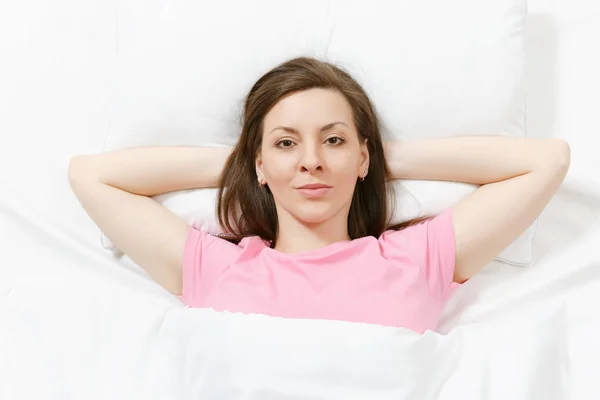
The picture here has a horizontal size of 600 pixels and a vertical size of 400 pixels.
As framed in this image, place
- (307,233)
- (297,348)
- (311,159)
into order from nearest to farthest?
(297,348) < (311,159) < (307,233)

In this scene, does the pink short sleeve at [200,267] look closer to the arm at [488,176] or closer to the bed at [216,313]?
the bed at [216,313]

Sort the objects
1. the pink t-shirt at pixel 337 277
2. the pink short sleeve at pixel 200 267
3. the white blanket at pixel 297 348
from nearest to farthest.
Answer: the white blanket at pixel 297 348, the pink t-shirt at pixel 337 277, the pink short sleeve at pixel 200 267

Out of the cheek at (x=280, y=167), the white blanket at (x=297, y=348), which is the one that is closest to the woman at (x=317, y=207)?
the cheek at (x=280, y=167)

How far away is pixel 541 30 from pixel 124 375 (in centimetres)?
128

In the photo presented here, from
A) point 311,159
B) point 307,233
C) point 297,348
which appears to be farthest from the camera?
point 307,233

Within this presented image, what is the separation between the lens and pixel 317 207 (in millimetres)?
1509

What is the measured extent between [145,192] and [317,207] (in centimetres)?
41

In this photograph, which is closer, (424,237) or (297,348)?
(297,348)

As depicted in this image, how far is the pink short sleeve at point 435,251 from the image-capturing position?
1.51 meters

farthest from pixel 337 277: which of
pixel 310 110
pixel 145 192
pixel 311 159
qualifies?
pixel 145 192

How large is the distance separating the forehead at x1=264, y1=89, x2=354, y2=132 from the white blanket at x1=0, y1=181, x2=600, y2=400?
429mm

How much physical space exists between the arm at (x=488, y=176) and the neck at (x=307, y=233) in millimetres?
189

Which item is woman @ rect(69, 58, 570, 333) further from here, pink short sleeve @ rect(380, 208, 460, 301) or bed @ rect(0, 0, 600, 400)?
bed @ rect(0, 0, 600, 400)

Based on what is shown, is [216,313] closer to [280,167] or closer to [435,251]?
[280,167]
